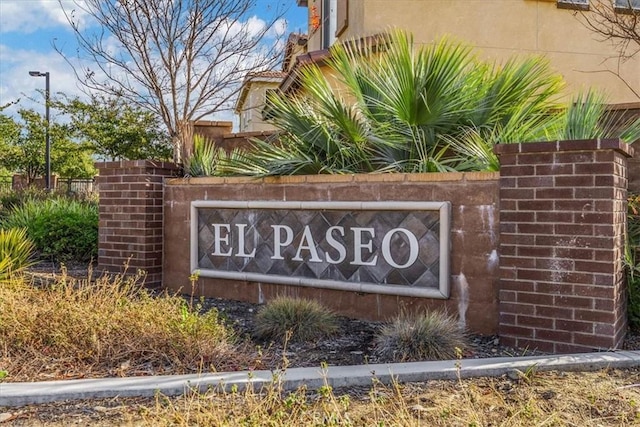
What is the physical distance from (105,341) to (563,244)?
351cm

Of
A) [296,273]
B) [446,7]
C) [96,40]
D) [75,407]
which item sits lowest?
[75,407]

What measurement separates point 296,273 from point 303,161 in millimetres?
1188

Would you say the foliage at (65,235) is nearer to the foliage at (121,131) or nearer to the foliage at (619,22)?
the foliage at (619,22)

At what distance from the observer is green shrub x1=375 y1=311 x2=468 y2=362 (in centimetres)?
419

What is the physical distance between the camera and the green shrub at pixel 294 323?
4.83 metres

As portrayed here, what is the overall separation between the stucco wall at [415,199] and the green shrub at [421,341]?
2.12ft

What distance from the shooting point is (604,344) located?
14.1ft

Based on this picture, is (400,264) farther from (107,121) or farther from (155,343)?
(107,121)

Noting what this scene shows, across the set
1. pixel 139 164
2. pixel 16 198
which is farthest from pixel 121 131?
pixel 139 164

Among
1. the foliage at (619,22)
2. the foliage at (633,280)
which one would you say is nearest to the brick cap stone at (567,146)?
the foliage at (633,280)

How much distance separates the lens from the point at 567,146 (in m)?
4.43

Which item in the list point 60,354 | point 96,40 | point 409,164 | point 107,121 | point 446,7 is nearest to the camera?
point 60,354

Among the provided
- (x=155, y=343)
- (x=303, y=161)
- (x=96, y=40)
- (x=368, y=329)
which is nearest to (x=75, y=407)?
(x=155, y=343)

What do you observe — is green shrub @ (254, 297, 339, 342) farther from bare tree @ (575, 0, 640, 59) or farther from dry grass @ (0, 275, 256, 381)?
bare tree @ (575, 0, 640, 59)
